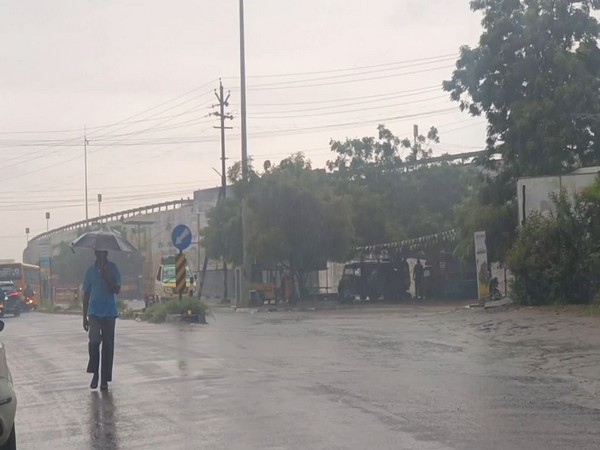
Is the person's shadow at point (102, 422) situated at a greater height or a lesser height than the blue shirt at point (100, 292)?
lesser

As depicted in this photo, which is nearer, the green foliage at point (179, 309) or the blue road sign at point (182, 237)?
the blue road sign at point (182, 237)

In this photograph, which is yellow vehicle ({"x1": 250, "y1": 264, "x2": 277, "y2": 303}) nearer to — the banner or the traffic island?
the banner

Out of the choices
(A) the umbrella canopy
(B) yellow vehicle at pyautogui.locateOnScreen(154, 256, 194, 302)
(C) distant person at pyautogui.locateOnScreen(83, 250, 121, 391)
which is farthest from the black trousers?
(B) yellow vehicle at pyautogui.locateOnScreen(154, 256, 194, 302)

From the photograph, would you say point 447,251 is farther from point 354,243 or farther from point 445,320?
point 445,320

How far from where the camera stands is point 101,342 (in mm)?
12805

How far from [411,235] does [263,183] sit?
13213 mm

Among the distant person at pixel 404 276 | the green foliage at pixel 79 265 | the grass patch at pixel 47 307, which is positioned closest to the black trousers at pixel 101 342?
the distant person at pixel 404 276

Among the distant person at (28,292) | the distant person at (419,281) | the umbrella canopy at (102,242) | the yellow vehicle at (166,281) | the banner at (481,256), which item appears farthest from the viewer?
the distant person at (28,292)

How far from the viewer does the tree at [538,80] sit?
3303 cm

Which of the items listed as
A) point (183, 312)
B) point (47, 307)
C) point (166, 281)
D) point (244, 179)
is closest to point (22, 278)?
point (47, 307)

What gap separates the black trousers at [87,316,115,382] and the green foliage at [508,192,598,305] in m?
15.5

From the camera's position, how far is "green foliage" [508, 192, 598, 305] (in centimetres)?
2544

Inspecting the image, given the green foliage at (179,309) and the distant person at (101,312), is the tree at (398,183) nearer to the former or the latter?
the green foliage at (179,309)

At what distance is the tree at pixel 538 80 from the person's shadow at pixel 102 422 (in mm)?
24144
